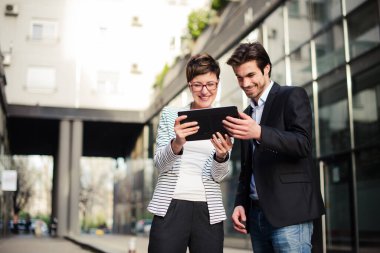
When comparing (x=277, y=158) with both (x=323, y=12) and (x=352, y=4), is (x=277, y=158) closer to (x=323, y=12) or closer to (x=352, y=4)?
(x=352, y=4)

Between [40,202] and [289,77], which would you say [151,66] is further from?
[40,202]

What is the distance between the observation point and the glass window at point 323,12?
11104mm

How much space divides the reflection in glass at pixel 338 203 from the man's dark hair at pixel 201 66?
7.73 metres

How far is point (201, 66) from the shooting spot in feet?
10.9

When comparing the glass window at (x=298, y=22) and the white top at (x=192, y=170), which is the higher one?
the glass window at (x=298, y=22)

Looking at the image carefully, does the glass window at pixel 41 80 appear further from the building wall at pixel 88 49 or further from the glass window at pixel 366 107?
the glass window at pixel 366 107

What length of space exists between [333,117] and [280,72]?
279 centimetres

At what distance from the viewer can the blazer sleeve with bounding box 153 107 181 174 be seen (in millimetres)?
3277

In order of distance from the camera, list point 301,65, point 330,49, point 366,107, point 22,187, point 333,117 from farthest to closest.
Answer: point 22,187
point 301,65
point 330,49
point 333,117
point 366,107

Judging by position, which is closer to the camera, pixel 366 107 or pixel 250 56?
pixel 250 56

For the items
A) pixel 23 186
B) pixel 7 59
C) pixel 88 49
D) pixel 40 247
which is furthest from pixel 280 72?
pixel 23 186

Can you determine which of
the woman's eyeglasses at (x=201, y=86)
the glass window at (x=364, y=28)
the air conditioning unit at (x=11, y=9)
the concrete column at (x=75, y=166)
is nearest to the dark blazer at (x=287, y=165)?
the woman's eyeglasses at (x=201, y=86)

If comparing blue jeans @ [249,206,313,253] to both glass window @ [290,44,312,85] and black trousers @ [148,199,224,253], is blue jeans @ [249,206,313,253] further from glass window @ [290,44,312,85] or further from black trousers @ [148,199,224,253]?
glass window @ [290,44,312,85]

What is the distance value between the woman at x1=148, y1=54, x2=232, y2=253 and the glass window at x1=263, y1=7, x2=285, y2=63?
10476 mm
